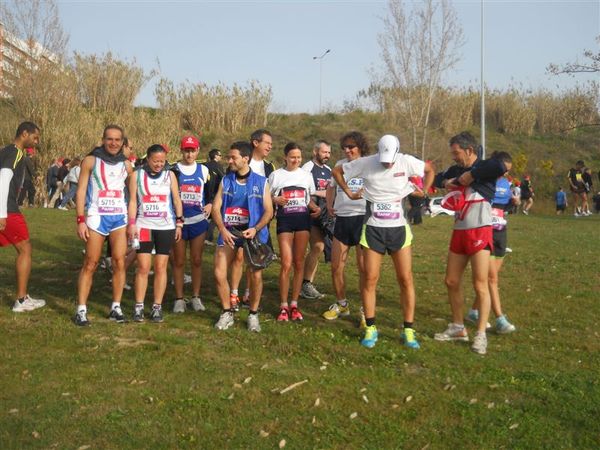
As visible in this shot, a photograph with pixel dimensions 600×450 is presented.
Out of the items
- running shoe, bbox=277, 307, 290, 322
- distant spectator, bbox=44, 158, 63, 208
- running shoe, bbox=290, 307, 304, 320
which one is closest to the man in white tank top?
running shoe, bbox=277, 307, 290, 322

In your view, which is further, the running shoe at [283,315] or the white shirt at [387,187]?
the running shoe at [283,315]

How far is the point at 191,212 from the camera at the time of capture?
27.1 feet

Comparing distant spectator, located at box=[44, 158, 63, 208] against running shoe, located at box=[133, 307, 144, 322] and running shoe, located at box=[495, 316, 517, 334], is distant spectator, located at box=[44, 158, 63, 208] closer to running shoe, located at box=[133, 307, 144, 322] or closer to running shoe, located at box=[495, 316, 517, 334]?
running shoe, located at box=[133, 307, 144, 322]

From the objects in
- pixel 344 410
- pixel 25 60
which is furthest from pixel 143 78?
pixel 344 410

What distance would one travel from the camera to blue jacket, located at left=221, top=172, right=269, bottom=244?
7.28m

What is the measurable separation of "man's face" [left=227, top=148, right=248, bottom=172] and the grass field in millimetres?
1797

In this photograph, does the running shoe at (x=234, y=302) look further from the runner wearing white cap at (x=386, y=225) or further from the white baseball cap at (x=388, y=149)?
the white baseball cap at (x=388, y=149)

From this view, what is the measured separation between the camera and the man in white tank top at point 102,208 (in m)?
7.24

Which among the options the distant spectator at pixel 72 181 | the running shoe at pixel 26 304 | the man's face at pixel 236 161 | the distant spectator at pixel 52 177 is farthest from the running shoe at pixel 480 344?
the distant spectator at pixel 52 177

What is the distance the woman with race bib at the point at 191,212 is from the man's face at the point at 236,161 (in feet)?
3.49

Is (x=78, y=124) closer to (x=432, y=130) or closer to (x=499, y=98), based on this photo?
(x=432, y=130)

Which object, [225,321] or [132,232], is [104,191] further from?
[225,321]

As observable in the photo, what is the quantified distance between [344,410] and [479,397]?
44.7 inches

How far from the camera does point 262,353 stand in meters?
6.28
